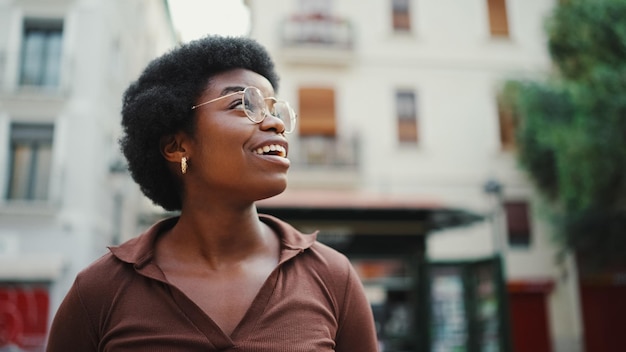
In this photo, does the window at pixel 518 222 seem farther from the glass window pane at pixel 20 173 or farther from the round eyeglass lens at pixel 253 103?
the round eyeglass lens at pixel 253 103

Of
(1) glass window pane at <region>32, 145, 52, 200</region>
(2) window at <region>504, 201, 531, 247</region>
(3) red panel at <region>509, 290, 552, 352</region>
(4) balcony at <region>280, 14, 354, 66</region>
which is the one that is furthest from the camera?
(2) window at <region>504, 201, 531, 247</region>

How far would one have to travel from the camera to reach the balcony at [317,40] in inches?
545

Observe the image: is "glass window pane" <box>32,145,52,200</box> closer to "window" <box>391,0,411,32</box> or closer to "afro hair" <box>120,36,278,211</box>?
"window" <box>391,0,411,32</box>

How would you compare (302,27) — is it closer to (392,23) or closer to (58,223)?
(392,23)

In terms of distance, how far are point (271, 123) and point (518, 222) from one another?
13.9m

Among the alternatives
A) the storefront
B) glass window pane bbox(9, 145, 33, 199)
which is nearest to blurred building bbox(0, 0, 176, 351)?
glass window pane bbox(9, 145, 33, 199)

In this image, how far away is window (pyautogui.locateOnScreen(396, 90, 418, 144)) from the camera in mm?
14062

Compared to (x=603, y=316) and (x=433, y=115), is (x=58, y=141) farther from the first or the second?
(x=603, y=316)

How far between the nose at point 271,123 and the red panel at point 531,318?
13.7m

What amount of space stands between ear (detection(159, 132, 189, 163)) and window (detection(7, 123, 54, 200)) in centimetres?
1123

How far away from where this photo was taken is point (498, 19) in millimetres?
14672

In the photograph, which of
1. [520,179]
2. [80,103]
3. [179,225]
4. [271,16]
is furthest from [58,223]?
[179,225]

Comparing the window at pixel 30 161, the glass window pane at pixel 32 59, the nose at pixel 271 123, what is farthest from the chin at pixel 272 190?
the glass window pane at pixel 32 59

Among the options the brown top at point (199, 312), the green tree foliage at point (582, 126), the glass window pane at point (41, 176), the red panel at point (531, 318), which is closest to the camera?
the brown top at point (199, 312)
